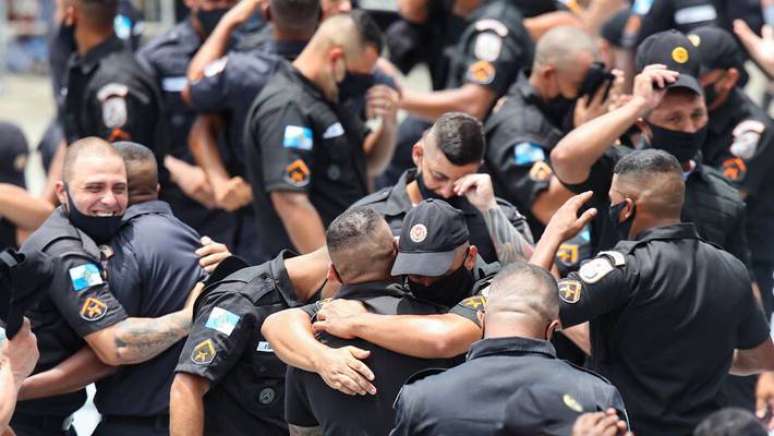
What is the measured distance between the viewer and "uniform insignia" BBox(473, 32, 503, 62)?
7.37 metres

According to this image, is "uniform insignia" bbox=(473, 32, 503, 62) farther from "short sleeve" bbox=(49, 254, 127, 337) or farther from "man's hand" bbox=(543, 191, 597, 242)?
"short sleeve" bbox=(49, 254, 127, 337)

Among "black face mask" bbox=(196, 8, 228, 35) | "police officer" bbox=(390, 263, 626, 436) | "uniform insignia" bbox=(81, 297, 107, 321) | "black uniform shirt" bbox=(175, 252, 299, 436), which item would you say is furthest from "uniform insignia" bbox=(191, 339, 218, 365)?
"black face mask" bbox=(196, 8, 228, 35)

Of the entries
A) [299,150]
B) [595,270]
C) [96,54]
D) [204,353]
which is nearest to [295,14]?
[299,150]

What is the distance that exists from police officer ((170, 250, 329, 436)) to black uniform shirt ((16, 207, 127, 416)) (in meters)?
0.38

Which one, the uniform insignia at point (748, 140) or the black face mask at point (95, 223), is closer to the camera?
the black face mask at point (95, 223)

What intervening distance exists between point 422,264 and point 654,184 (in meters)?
0.96

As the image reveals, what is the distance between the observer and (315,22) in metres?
6.92

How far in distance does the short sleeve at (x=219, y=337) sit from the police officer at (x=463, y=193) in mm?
773

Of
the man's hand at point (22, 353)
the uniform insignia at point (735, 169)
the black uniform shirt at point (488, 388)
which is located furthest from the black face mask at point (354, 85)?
the black uniform shirt at point (488, 388)

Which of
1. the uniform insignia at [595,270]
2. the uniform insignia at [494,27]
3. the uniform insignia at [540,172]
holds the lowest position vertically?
the uniform insignia at [540,172]

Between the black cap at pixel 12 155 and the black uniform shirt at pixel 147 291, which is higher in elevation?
the black uniform shirt at pixel 147 291

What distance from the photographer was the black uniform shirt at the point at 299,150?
6.34m

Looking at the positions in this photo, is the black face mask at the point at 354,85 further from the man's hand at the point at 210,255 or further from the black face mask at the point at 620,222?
the black face mask at the point at 620,222

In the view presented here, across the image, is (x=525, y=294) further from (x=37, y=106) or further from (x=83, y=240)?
(x=37, y=106)
